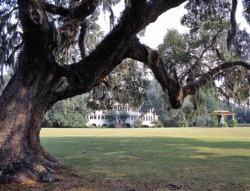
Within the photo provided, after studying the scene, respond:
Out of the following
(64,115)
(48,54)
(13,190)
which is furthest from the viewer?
(64,115)

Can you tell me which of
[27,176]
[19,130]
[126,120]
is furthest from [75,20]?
[126,120]

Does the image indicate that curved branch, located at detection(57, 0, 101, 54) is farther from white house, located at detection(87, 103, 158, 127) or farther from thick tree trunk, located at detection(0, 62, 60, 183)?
white house, located at detection(87, 103, 158, 127)

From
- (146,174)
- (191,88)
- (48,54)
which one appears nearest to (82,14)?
(48,54)

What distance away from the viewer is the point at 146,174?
611 centimetres

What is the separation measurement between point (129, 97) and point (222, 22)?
605 centimetres

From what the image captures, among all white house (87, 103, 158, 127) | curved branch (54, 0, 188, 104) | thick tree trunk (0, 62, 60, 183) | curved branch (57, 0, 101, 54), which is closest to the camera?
thick tree trunk (0, 62, 60, 183)

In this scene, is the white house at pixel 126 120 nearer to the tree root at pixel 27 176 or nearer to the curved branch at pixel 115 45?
the curved branch at pixel 115 45

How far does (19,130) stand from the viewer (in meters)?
5.41

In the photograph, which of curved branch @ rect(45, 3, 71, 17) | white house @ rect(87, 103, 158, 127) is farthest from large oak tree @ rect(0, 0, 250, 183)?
white house @ rect(87, 103, 158, 127)

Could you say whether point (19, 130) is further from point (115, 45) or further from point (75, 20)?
point (75, 20)

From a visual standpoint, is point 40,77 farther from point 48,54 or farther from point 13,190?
point 13,190

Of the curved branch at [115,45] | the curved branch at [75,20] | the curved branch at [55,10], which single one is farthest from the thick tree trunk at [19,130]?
the curved branch at [55,10]

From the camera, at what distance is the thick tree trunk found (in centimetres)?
488

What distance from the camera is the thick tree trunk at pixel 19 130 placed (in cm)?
488
